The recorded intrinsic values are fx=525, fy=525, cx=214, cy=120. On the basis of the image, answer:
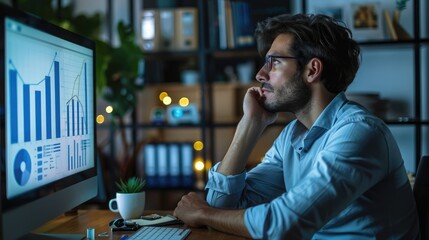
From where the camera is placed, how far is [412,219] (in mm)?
1397

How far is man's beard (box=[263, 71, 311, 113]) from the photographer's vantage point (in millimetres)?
1620

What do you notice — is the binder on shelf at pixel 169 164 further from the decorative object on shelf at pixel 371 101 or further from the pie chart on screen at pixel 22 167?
the pie chart on screen at pixel 22 167

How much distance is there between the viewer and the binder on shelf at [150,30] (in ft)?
11.2

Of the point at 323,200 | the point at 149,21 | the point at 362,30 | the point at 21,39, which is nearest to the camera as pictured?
the point at 21,39

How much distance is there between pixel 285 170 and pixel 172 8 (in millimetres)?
2200

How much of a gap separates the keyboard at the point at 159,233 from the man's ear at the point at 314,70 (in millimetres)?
602

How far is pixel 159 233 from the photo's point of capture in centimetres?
134

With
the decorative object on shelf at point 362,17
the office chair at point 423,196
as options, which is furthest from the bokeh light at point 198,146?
the office chair at point 423,196

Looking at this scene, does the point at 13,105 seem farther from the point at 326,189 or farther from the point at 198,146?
the point at 198,146

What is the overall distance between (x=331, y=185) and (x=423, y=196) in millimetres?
446

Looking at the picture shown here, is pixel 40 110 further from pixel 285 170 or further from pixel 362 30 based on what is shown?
pixel 362 30

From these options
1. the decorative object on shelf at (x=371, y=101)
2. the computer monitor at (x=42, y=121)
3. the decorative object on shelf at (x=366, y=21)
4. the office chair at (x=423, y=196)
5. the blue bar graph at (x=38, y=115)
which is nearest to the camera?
the computer monitor at (x=42, y=121)

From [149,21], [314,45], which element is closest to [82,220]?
[314,45]

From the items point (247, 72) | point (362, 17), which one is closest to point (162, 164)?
point (247, 72)
